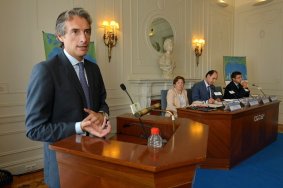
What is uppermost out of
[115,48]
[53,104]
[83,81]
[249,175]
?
[115,48]

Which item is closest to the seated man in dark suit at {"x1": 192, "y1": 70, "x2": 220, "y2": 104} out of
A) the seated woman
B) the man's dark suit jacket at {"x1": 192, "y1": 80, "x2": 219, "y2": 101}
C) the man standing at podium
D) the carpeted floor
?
the man's dark suit jacket at {"x1": 192, "y1": 80, "x2": 219, "y2": 101}

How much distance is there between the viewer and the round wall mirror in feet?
18.2

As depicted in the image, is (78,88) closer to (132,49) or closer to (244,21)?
(132,49)

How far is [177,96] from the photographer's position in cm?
476

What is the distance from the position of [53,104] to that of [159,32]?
481 cm

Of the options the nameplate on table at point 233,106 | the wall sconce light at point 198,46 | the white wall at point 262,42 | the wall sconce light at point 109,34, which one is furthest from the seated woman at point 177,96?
the white wall at point 262,42

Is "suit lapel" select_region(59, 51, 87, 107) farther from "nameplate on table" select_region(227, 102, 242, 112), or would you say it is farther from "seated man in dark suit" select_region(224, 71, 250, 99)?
"seated man in dark suit" select_region(224, 71, 250, 99)

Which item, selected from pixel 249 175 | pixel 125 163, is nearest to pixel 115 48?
pixel 249 175

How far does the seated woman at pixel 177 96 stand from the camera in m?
4.65

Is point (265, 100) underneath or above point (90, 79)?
underneath

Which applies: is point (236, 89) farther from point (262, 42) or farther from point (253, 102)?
point (262, 42)

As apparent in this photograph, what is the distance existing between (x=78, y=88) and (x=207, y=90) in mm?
3845

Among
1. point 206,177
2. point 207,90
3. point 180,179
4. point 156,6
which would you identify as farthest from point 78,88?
point 156,6

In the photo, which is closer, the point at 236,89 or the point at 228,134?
the point at 228,134
